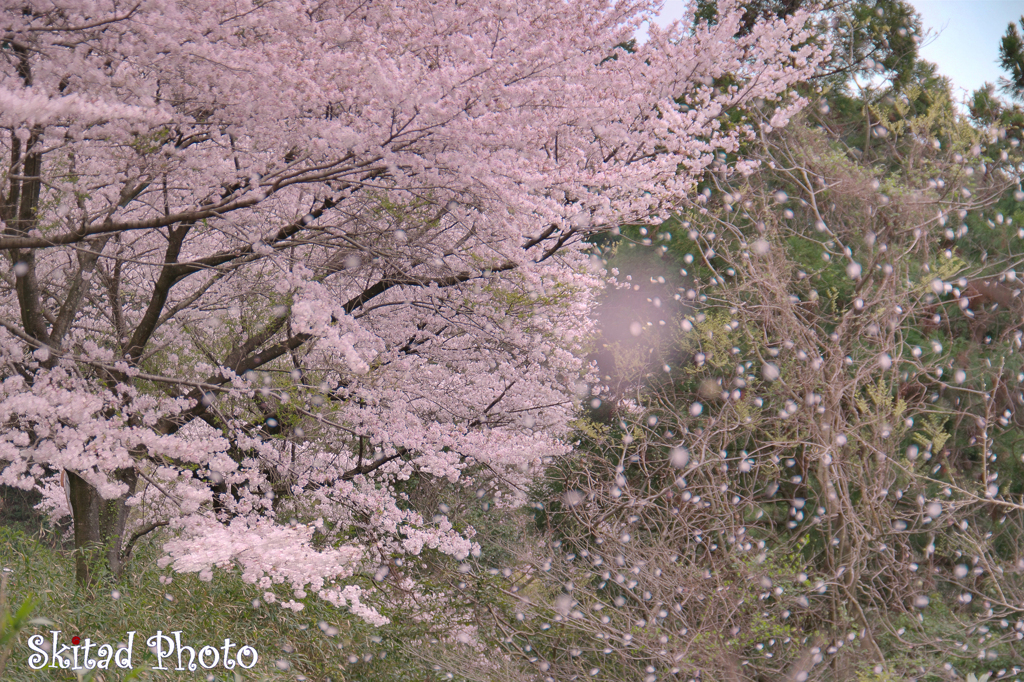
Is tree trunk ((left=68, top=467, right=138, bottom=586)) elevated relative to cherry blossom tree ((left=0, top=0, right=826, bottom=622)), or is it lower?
lower

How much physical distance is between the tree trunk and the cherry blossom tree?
21mm

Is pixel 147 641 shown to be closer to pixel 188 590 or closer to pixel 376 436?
pixel 188 590

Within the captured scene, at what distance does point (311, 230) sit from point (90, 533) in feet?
8.72

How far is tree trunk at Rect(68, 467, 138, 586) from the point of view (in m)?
4.66

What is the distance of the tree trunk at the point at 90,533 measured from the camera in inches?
183

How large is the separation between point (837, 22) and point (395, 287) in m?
6.93

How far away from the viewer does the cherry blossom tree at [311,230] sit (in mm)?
3725

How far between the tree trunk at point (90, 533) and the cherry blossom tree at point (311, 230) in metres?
0.02

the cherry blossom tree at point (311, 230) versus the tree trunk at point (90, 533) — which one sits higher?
the cherry blossom tree at point (311, 230)

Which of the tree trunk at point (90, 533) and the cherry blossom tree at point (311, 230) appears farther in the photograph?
the tree trunk at point (90, 533)

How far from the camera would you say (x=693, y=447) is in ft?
18.1

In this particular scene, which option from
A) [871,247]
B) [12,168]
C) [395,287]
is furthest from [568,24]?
[12,168]

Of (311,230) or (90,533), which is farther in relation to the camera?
(90,533)

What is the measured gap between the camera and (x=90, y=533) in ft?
16.7
